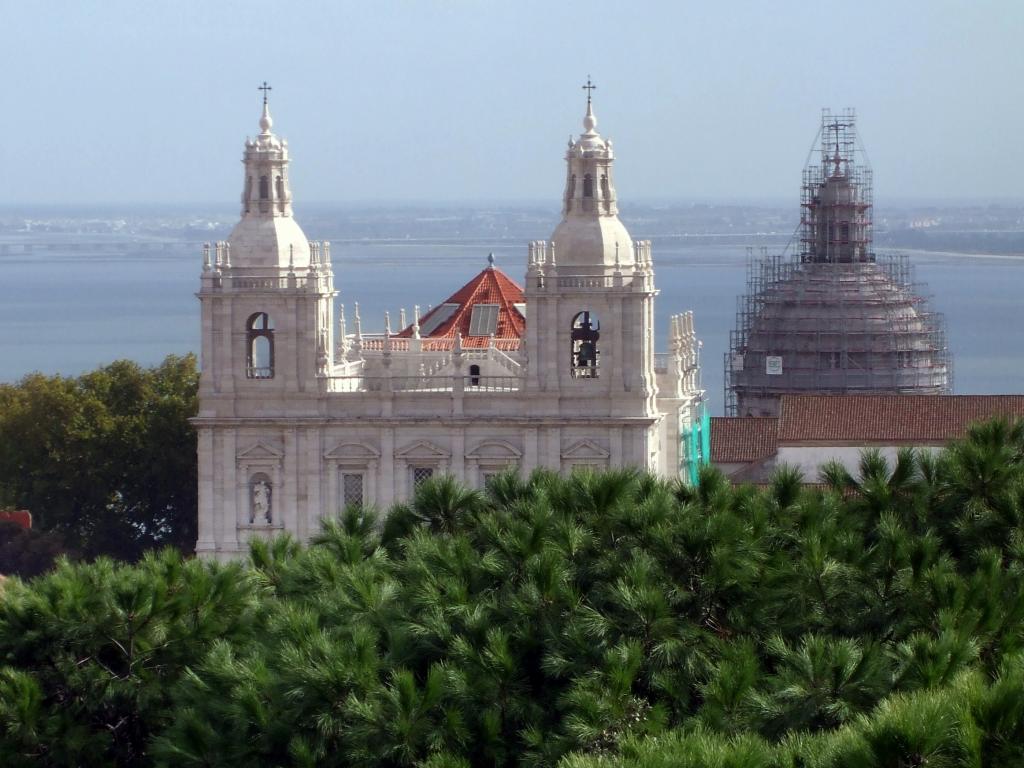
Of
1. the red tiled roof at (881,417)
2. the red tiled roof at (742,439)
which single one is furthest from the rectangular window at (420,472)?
the red tiled roof at (742,439)

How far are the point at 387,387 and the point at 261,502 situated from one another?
10.9 ft

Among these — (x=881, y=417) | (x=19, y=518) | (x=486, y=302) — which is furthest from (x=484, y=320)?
(x=19, y=518)

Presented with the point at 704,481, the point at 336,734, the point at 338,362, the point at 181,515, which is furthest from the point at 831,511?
the point at 181,515

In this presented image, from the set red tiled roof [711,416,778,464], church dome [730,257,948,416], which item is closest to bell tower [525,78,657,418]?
red tiled roof [711,416,778,464]

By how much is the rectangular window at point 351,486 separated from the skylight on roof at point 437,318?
7.33 meters

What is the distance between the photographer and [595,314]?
62.4 meters

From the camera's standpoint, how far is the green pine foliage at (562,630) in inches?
1313

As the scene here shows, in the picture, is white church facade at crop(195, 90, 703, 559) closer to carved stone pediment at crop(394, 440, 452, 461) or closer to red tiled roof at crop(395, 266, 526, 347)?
carved stone pediment at crop(394, 440, 452, 461)

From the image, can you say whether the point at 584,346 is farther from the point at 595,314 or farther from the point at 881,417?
the point at 881,417

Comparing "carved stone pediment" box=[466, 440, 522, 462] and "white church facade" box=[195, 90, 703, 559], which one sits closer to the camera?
"white church facade" box=[195, 90, 703, 559]

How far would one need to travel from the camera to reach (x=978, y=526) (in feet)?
119

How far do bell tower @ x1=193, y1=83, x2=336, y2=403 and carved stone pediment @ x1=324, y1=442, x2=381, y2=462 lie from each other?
130 cm

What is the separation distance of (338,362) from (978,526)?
102 feet

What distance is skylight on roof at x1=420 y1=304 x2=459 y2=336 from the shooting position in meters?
69.6
